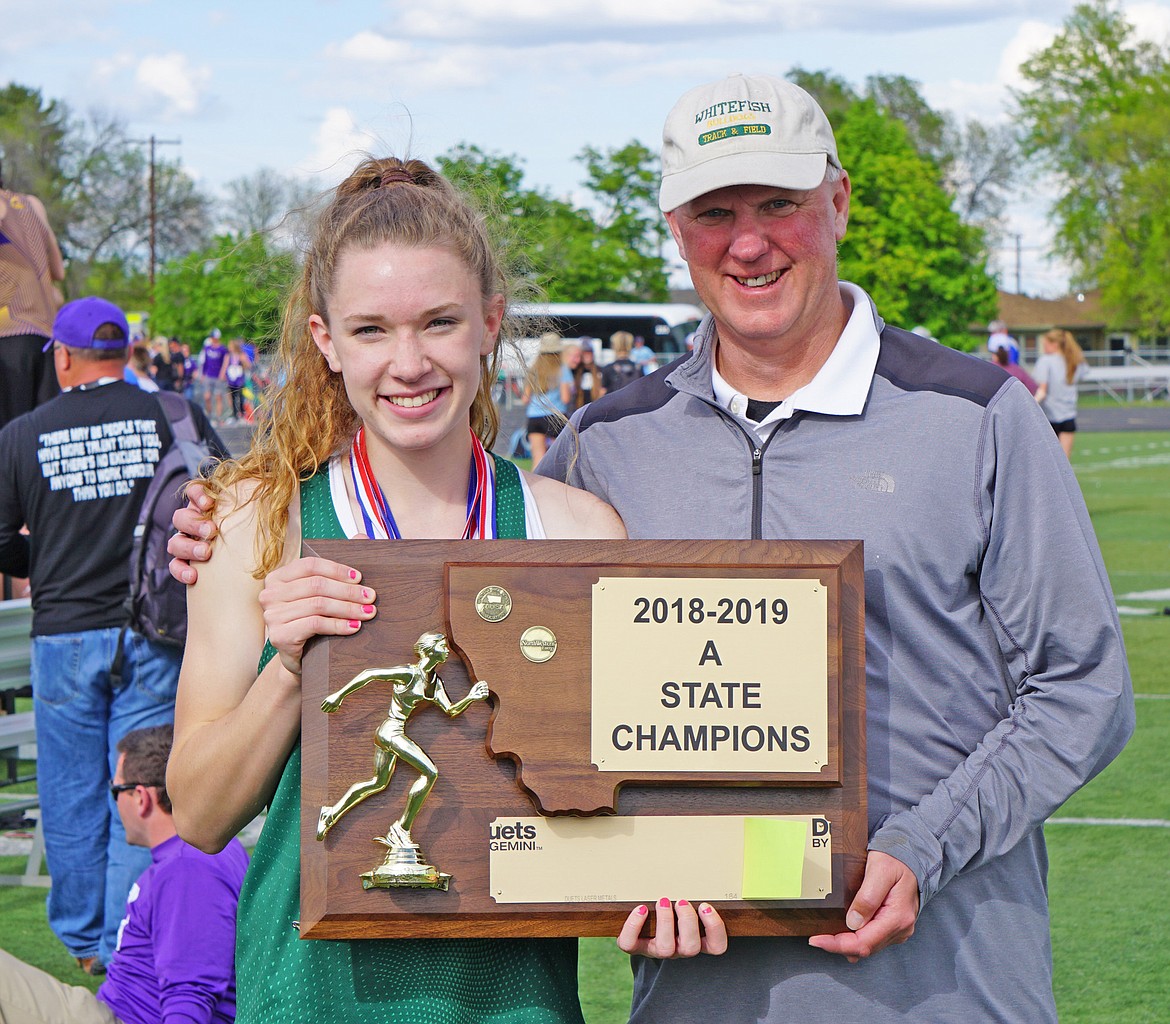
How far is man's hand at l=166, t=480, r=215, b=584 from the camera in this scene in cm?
250

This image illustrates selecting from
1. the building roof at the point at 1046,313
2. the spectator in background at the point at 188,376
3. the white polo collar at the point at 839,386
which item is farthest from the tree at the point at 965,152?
the white polo collar at the point at 839,386

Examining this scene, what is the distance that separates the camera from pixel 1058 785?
8.14 ft

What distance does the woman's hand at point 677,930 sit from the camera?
2.31 metres

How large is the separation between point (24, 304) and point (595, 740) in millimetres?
6379

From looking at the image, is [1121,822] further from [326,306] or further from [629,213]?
[629,213]

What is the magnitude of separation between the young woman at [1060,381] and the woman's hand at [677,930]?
16148 mm

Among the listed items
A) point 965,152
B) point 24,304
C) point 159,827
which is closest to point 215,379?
point 24,304

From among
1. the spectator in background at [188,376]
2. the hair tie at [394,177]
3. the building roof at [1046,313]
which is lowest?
the hair tie at [394,177]

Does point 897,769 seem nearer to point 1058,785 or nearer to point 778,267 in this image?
point 1058,785

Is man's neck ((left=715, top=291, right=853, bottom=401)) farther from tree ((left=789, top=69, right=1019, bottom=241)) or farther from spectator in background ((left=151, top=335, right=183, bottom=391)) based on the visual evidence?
tree ((left=789, top=69, right=1019, bottom=241))

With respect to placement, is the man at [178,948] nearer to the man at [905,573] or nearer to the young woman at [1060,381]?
the man at [905,573]

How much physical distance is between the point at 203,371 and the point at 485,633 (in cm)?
4016

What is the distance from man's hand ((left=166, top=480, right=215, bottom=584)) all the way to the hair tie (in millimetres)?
601

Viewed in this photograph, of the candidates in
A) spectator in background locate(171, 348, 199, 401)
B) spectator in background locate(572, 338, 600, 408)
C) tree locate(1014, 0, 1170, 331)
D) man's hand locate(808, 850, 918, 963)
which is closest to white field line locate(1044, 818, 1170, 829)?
man's hand locate(808, 850, 918, 963)
